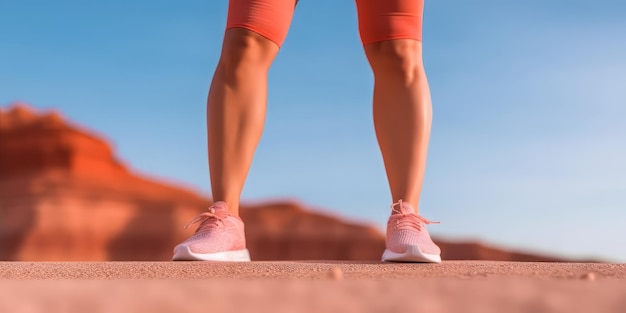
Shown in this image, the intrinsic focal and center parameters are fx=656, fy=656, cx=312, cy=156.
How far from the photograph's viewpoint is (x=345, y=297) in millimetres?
374

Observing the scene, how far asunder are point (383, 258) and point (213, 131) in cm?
56

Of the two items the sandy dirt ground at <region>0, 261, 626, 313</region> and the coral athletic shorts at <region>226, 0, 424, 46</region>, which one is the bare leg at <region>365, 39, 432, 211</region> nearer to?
the coral athletic shorts at <region>226, 0, 424, 46</region>

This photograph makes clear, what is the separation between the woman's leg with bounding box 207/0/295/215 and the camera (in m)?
1.71

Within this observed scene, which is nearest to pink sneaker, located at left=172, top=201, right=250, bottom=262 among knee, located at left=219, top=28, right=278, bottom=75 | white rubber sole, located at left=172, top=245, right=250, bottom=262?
white rubber sole, located at left=172, top=245, right=250, bottom=262

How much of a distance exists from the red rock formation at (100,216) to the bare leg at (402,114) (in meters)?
4.87

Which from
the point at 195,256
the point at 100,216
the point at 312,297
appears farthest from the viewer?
the point at 100,216

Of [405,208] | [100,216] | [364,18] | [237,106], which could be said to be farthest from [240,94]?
[100,216]

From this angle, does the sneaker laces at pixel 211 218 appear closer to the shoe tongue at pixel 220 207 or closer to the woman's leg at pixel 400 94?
the shoe tongue at pixel 220 207

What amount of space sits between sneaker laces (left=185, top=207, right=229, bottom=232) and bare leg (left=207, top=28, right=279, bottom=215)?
1.7 inches

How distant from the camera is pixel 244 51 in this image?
5.63 ft

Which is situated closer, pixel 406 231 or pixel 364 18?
pixel 406 231

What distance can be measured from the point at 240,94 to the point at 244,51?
11cm

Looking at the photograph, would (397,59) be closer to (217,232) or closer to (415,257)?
(415,257)

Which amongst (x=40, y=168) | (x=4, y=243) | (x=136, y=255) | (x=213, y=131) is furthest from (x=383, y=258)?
(x=40, y=168)
